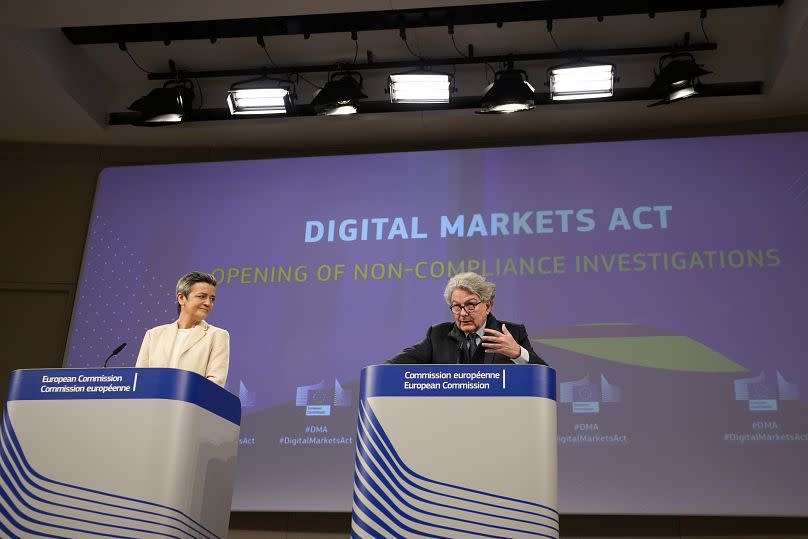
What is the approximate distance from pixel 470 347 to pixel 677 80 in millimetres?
2753

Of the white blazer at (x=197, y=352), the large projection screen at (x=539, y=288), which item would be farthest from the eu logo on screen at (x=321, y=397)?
the white blazer at (x=197, y=352)

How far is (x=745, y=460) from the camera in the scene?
436 centimetres

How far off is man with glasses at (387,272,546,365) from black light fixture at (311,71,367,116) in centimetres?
249

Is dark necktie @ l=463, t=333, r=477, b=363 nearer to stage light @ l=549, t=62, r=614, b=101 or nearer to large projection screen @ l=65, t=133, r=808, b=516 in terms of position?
large projection screen @ l=65, t=133, r=808, b=516

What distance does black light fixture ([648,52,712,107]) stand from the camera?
4.93m

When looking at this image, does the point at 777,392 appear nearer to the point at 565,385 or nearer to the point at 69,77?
the point at 565,385

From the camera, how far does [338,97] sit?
5242 millimetres

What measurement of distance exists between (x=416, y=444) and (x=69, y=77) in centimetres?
419

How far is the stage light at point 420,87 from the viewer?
5281 mm

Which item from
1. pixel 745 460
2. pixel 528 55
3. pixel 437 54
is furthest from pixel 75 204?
pixel 745 460

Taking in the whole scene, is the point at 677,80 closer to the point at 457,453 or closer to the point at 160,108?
the point at 160,108

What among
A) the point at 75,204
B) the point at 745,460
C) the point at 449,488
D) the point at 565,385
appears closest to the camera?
the point at 449,488

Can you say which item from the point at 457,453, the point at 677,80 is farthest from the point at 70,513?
the point at 677,80

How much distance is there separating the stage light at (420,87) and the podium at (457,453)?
10.4 ft
